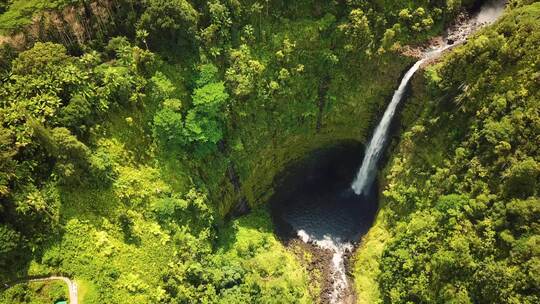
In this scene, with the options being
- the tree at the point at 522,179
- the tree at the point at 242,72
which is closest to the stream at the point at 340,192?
the tree at the point at 242,72

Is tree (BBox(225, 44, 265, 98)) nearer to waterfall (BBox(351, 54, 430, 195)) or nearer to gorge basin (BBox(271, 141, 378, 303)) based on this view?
gorge basin (BBox(271, 141, 378, 303))

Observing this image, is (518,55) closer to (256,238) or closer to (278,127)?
(278,127)

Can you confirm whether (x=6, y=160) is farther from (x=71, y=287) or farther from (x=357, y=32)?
(x=357, y=32)

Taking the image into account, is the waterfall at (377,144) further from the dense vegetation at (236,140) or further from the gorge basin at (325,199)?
the dense vegetation at (236,140)

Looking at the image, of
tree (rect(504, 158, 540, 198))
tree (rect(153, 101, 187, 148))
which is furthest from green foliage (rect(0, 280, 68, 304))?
tree (rect(504, 158, 540, 198))

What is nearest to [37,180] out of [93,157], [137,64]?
[93,157]

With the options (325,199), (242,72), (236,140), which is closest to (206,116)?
(236,140)
